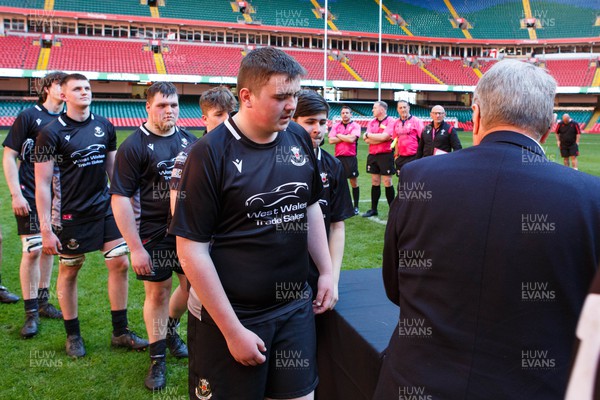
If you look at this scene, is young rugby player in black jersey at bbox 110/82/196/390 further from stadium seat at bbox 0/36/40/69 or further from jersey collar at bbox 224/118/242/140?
stadium seat at bbox 0/36/40/69

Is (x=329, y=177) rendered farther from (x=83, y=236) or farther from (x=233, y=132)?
(x=83, y=236)

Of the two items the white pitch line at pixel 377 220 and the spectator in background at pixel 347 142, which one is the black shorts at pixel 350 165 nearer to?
the spectator in background at pixel 347 142

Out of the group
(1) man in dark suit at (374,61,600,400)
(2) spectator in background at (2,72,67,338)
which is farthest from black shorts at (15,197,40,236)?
(1) man in dark suit at (374,61,600,400)

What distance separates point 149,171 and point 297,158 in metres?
1.81

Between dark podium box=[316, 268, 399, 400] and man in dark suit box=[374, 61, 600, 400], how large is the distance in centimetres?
83

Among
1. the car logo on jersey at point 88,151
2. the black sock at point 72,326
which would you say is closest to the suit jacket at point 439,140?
the car logo on jersey at point 88,151

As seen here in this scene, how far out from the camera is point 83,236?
4418 mm

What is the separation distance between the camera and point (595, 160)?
68.9ft

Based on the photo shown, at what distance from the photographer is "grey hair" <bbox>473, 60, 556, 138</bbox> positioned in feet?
5.27

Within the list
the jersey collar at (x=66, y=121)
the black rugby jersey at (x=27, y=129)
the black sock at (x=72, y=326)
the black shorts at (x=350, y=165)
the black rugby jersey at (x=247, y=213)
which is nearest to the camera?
the black rugby jersey at (x=247, y=213)

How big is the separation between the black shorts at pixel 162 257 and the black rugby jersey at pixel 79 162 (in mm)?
889

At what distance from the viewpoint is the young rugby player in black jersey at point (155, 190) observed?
148 inches

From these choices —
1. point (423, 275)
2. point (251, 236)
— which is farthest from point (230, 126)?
point (423, 275)

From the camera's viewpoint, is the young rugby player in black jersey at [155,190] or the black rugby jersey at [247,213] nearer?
the black rugby jersey at [247,213]
